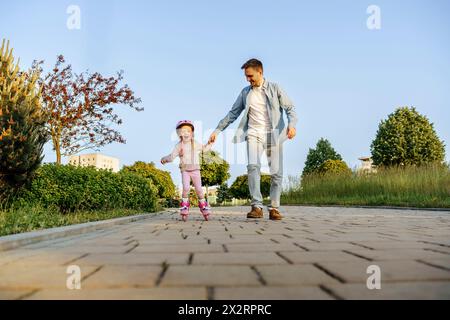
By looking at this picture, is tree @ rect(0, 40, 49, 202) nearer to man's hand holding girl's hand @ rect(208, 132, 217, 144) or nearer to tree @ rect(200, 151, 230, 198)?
man's hand holding girl's hand @ rect(208, 132, 217, 144)

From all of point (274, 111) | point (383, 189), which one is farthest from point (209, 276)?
point (383, 189)

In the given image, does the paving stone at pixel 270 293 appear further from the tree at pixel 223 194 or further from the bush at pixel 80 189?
the tree at pixel 223 194

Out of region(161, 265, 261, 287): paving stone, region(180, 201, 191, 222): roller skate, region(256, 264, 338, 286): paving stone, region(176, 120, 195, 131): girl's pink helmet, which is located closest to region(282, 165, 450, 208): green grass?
region(180, 201, 191, 222): roller skate

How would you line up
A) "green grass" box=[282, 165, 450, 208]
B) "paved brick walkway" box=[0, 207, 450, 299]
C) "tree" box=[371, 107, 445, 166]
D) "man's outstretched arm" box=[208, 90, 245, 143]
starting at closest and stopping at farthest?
"paved brick walkway" box=[0, 207, 450, 299] → "man's outstretched arm" box=[208, 90, 245, 143] → "green grass" box=[282, 165, 450, 208] → "tree" box=[371, 107, 445, 166]

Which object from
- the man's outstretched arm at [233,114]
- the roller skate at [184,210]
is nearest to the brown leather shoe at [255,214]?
the roller skate at [184,210]

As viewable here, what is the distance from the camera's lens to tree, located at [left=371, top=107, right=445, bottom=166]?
24516 mm

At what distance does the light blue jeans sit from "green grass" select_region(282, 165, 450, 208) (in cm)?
631

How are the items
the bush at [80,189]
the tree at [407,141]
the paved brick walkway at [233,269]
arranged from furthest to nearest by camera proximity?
the tree at [407,141] < the bush at [80,189] < the paved brick walkway at [233,269]

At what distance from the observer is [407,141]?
982 inches

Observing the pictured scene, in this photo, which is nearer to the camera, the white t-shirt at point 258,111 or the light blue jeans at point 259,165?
the light blue jeans at point 259,165

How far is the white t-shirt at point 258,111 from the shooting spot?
5.67m

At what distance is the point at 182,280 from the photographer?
1680 mm

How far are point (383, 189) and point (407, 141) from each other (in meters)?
12.4
